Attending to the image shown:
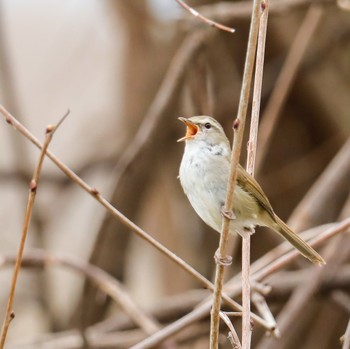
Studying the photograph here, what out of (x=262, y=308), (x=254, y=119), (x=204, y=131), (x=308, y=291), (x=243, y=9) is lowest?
(x=262, y=308)

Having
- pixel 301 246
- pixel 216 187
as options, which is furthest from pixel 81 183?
pixel 301 246

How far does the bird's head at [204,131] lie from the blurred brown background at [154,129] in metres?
1.24

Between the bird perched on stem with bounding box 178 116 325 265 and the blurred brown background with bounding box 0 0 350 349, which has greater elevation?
the blurred brown background with bounding box 0 0 350 349

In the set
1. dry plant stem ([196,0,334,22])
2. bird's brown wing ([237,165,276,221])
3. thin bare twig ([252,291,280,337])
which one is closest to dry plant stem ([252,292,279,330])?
thin bare twig ([252,291,280,337])

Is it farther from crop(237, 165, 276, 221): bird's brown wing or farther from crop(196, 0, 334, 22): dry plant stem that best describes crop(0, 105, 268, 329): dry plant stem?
crop(196, 0, 334, 22): dry plant stem

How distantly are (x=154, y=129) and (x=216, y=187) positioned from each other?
1.89 meters

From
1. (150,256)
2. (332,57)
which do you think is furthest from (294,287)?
(150,256)

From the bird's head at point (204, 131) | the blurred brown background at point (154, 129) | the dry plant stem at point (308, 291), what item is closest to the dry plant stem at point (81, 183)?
the bird's head at point (204, 131)

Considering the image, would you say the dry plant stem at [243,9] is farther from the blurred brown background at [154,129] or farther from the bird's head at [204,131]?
the bird's head at [204,131]

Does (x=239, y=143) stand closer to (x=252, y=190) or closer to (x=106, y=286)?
(x=252, y=190)

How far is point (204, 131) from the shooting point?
2615 millimetres

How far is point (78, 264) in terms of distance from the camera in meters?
3.57

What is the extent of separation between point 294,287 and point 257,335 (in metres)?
0.73

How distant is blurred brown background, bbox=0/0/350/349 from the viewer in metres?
4.50
